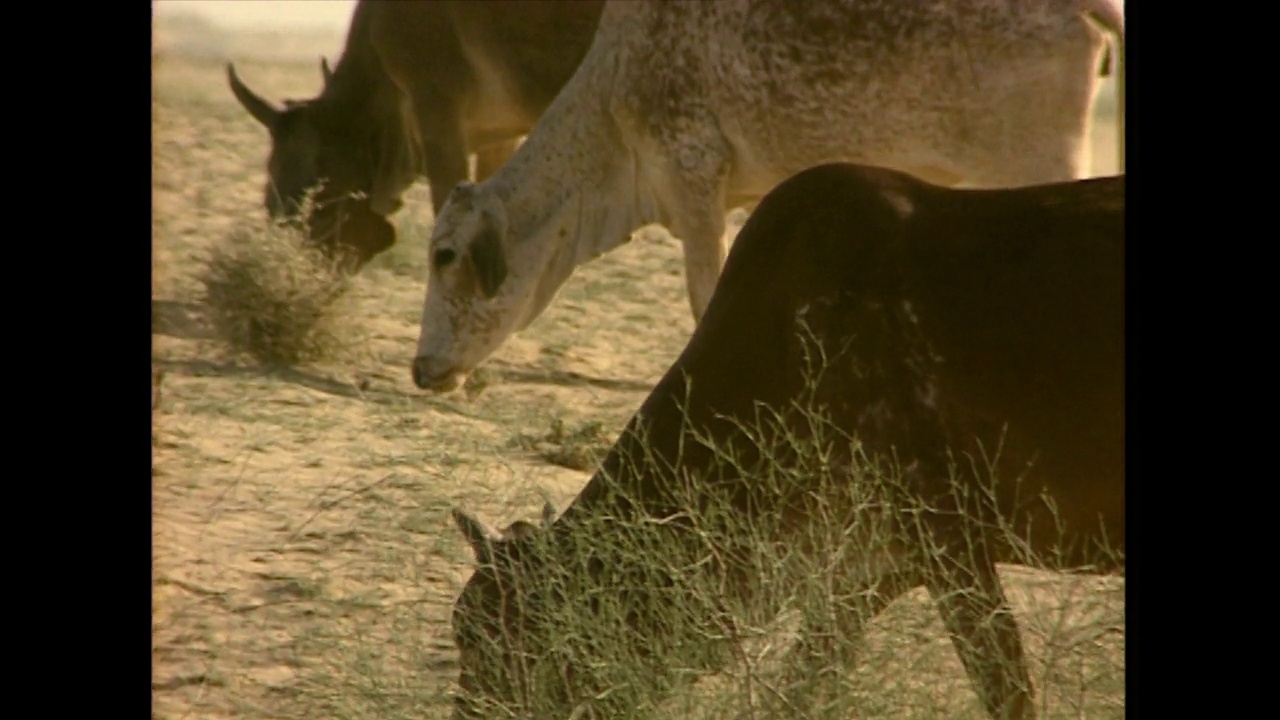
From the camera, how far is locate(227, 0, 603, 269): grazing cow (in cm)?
889

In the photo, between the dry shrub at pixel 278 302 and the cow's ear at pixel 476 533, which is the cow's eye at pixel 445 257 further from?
the cow's ear at pixel 476 533

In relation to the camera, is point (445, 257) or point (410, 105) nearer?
point (445, 257)

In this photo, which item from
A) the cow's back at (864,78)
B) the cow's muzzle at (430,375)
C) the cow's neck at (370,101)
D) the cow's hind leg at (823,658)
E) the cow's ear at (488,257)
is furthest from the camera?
the cow's neck at (370,101)

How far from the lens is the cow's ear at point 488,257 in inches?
297

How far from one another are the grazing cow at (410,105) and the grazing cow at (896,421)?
4502 millimetres

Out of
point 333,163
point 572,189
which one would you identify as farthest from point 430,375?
point 333,163

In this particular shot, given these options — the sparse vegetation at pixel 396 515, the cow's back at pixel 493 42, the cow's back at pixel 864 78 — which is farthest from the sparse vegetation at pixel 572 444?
the cow's back at pixel 493 42

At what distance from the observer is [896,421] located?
4355 millimetres

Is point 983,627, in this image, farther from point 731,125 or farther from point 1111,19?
point 731,125

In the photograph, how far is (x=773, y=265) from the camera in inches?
179

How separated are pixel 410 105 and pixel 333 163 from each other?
52 centimetres
